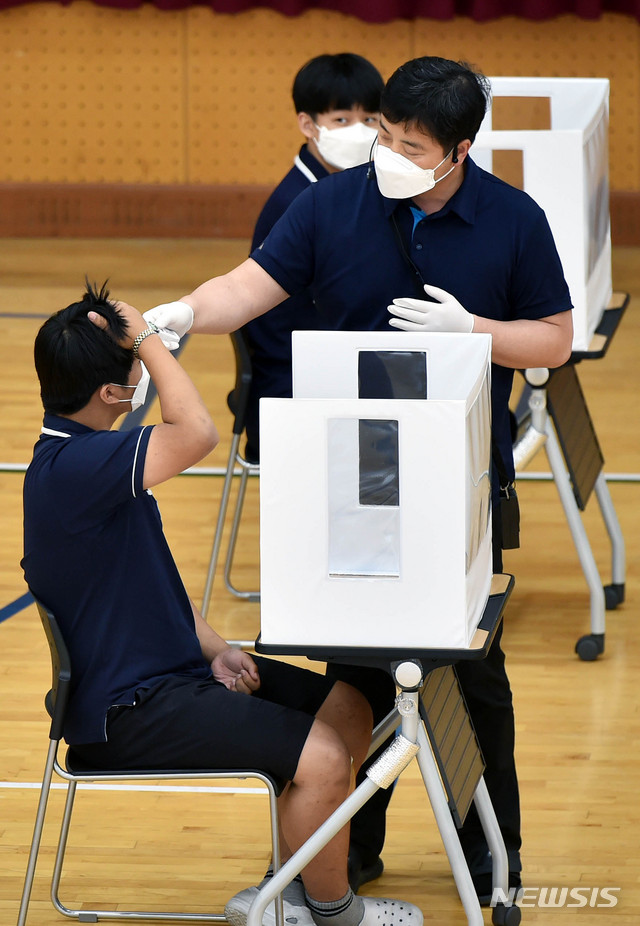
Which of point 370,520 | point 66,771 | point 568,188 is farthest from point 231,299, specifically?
point 568,188

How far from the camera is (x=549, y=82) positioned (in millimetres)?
3586

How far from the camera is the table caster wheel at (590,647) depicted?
11.1 ft

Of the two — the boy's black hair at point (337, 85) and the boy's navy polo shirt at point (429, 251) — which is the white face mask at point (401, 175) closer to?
the boy's navy polo shirt at point (429, 251)

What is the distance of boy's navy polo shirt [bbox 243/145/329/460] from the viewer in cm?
337

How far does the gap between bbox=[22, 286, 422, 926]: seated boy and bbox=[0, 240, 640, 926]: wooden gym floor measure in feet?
1.49

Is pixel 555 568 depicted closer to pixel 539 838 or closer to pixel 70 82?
pixel 539 838

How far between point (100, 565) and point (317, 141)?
193 cm

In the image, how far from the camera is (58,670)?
2016 millimetres

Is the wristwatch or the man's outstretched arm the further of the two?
the man's outstretched arm

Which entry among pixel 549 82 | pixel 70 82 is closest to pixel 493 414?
pixel 549 82

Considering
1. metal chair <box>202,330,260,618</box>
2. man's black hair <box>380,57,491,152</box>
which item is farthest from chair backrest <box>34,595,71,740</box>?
metal chair <box>202,330,260,618</box>

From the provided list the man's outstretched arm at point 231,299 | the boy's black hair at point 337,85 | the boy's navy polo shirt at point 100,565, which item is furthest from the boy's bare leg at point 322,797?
the boy's black hair at point 337,85

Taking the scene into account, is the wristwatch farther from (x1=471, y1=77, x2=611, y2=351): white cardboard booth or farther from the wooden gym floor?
(x1=471, y1=77, x2=611, y2=351): white cardboard booth

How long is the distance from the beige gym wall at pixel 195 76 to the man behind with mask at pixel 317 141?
388cm
